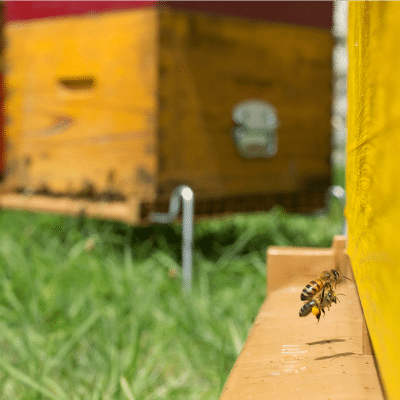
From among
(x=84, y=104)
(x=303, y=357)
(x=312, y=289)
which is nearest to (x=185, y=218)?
(x=84, y=104)

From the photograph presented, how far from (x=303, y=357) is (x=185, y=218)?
1.33m

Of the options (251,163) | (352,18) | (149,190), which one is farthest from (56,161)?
(352,18)

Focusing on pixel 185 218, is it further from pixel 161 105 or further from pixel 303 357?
pixel 303 357

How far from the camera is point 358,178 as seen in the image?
557 mm

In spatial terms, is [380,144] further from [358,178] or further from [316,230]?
[316,230]

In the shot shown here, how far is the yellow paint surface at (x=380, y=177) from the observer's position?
1.10 ft

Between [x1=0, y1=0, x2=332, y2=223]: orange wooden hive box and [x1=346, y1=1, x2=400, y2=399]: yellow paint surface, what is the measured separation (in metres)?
1.37

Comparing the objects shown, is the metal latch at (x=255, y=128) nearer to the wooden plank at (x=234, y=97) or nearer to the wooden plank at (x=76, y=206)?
the wooden plank at (x=234, y=97)

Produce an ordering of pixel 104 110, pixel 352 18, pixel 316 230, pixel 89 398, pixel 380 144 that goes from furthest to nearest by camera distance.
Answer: pixel 316 230, pixel 104 110, pixel 89 398, pixel 352 18, pixel 380 144

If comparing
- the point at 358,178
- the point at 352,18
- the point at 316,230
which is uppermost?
the point at 352,18

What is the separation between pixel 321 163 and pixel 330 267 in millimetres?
1648

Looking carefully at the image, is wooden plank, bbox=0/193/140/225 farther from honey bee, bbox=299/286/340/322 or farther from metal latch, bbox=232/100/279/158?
honey bee, bbox=299/286/340/322

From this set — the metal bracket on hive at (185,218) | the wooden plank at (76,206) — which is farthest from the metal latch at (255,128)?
the wooden plank at (76,206)

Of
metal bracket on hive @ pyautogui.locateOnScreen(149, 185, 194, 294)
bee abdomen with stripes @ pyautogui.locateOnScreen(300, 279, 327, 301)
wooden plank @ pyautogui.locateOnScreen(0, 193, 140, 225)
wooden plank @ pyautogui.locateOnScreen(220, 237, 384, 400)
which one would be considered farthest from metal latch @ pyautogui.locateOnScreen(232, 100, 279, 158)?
bee abdomen with stripes @ pyautogui.locateOnScreen(300, 279, 327, 301)
